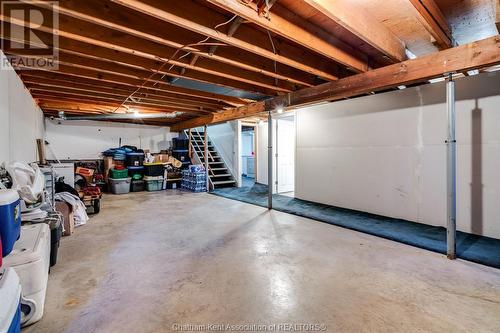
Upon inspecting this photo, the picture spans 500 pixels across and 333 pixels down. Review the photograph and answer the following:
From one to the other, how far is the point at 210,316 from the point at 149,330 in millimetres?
403

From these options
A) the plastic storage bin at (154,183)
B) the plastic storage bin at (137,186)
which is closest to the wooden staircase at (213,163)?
the plastic storage bin at (154,183)

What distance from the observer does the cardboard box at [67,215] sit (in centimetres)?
340

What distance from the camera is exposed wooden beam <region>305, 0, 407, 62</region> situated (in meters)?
1.96

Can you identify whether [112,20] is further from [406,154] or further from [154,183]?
[154,183]

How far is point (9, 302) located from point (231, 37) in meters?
2.43

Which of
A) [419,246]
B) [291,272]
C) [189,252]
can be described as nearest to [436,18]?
[419,246]

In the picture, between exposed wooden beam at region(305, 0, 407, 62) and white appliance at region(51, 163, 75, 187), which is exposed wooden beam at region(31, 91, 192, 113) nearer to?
white appliance at region(51, 163, 75, 187)

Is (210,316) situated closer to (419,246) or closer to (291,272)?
(291,272)

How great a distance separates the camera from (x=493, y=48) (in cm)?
231

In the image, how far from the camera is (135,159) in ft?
23.5

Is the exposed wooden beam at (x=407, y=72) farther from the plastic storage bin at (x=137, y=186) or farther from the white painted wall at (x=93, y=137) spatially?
the white painted wall at (x=93, y=137)

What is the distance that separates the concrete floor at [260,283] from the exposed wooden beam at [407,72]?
6.58 feet

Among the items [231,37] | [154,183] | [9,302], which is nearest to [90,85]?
[231,37]

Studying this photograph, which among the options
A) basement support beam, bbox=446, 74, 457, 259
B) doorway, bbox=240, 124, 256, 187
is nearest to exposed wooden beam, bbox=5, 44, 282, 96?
basement support beam, bbox=446, 74, 457, 259
